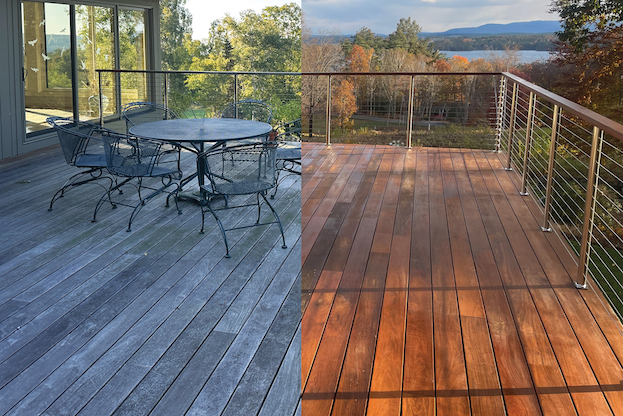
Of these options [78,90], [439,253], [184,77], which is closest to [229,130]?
[439,253]

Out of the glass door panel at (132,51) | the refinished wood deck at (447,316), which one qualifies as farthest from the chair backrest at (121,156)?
the glass door panel at (132,51)

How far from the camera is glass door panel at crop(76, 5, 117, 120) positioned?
20.6 feet

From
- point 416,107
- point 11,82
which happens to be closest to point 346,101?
point 416,107

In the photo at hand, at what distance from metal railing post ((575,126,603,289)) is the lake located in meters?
11.0

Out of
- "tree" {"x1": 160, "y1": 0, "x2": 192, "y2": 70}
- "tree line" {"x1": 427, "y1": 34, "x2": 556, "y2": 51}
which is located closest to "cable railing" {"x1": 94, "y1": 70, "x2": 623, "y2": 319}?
"tree" {"x1": 160, "y1": 0, "x2": 192, "y2": 70}

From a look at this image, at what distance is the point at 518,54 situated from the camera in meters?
12.4

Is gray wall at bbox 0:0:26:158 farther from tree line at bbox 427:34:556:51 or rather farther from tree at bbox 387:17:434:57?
tree at bbox 387:17:434:57

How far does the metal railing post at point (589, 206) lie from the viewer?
2215mm

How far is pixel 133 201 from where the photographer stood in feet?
12.2

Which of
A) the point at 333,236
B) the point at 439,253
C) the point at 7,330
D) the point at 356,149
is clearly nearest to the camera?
the point at 7,330

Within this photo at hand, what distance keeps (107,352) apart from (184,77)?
13.8 meters

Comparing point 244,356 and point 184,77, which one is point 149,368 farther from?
point 184,77

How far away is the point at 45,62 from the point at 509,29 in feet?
42.1

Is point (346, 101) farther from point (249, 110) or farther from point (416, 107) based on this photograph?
point (249, 110)
